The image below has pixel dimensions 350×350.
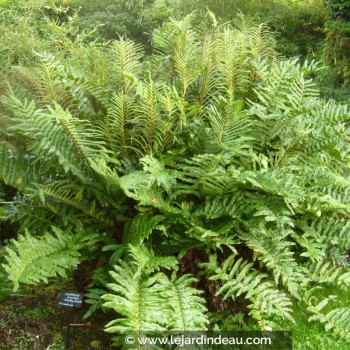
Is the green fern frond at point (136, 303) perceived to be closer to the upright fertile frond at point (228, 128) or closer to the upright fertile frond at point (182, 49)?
the upright fertile frond at point (228, 128)

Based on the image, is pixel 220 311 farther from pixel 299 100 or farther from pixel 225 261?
pixel 299 100

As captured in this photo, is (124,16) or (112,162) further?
(124,16)

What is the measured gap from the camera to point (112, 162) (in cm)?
301

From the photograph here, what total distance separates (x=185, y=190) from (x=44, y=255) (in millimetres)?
882

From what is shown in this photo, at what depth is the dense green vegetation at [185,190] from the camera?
2633mm

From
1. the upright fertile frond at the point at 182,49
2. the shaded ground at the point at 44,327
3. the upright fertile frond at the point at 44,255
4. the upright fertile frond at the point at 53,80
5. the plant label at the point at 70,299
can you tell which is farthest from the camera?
the upright fertile frond at the point at 182,49

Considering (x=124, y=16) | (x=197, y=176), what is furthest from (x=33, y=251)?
(x=124, y=16)

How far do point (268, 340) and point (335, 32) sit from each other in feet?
12.9

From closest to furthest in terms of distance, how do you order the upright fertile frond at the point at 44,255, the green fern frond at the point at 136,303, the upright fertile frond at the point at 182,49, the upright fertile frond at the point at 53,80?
the green fern frond at the point at 136,303
the upright fertile frond at the point at 44,255
the upright fertile frond at the point at 53,80
the upright fertile frond at the point at 182,49

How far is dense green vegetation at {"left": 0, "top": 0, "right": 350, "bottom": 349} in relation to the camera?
2633 millimetres

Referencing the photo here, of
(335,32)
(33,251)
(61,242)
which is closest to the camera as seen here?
(33,251)

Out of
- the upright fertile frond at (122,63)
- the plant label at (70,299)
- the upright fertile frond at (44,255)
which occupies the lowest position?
the plant label at (70,299)

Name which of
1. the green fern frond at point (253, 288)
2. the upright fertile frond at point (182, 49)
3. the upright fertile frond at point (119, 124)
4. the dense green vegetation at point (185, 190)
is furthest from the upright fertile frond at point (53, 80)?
the green fern frond at point (253, 288)

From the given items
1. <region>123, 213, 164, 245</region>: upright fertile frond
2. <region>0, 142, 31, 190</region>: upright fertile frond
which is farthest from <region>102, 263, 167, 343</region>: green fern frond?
<region>0, 142, 31, 190</region>: upright fertile frond
